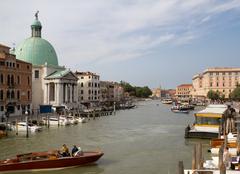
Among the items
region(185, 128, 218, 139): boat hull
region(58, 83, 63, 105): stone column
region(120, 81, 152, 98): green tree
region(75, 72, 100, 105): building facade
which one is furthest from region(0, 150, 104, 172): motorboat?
region(120, 81, 152, 98): green tree

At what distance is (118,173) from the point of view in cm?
1905

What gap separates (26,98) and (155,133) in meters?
21.5

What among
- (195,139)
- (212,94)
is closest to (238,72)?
(212,94)

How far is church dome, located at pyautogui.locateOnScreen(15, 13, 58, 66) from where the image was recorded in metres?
64.2

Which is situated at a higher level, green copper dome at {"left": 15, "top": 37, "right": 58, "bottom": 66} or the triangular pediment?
green copper dome at {"left": 15, "top": 37, "right": 58, "bottom": 66}

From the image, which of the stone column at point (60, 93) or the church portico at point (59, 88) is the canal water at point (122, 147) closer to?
the stone column at point (60, 93)

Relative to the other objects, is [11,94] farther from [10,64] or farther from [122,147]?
[122,147]

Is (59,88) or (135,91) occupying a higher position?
(135,91)

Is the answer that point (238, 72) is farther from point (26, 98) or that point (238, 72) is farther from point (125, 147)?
point (125, 147)

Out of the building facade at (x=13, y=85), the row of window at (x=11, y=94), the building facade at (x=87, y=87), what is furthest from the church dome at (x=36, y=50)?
the row of window at (x=11, y=94)

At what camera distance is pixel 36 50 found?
6450 cm

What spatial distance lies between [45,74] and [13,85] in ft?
58.5

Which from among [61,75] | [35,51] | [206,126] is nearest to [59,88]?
[61,75]

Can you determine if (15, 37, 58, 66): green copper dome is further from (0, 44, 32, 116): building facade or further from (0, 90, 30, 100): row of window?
(0, 90, 30, 100): row of window
